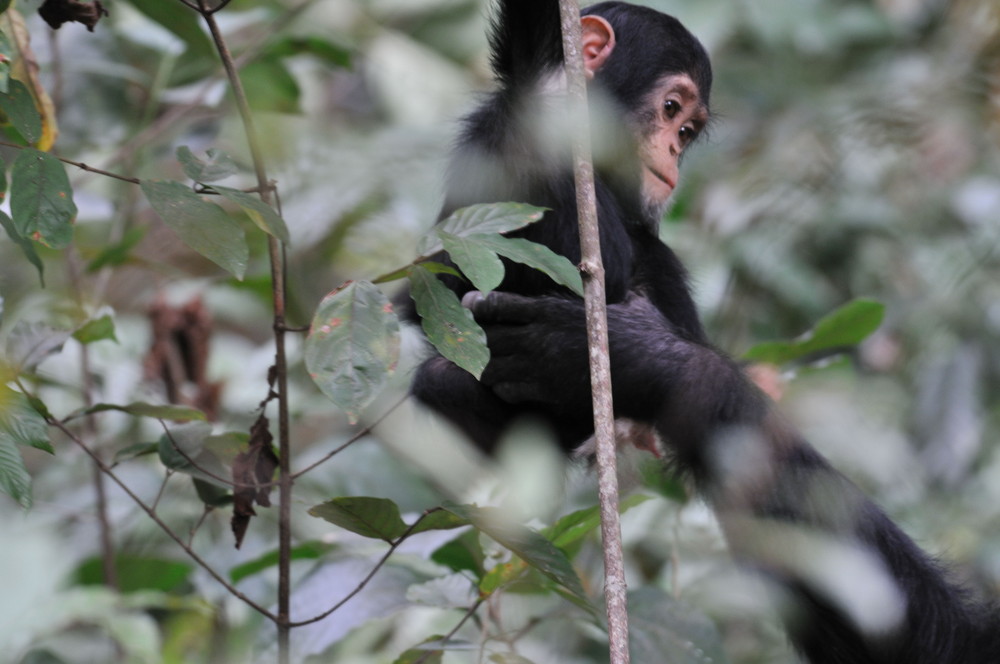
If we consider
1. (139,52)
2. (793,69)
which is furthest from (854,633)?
(793,69)

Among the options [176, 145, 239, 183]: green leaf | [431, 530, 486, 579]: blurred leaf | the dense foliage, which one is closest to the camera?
[176, 145, 239, 183]: green leaf

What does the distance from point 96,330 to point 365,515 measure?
2.35 feet

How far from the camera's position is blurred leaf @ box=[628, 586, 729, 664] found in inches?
84.4

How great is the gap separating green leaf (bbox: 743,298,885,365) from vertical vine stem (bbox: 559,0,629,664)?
1.04m

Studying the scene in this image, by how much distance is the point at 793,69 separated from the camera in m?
5.41

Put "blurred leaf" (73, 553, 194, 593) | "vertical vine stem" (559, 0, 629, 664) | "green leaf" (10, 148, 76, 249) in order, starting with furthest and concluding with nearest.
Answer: "blurred leaf" (73, 553, 194, 593)
"green leaf" (10, 148, 76, 249)
"vertical vine stem" (559, 0, 629, 664)

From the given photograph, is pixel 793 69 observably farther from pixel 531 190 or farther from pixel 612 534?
pixel 612 534

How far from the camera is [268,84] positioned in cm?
318

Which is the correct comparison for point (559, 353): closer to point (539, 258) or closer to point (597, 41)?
point (539, 258)

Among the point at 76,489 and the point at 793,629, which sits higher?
the point at 793,629

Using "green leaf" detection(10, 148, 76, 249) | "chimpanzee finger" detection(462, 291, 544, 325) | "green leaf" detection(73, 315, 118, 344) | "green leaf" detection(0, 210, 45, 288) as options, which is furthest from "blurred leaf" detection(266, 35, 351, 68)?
"green leaf" detection(10, 148, 76, 249)

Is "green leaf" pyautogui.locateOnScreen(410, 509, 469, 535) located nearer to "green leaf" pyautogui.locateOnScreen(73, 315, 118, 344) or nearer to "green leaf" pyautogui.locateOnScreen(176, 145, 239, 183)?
"green leaf" pyautogui.locateOnScreen(176, 145, 239, 183)

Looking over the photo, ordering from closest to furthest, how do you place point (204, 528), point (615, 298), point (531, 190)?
point (531, 190) → point (615, 298) → point (204, 528)

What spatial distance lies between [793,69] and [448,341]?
4334mm
